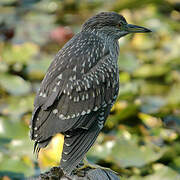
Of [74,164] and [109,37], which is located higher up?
[109,37]

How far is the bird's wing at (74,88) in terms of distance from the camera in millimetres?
4117

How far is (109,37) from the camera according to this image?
16.3 feet

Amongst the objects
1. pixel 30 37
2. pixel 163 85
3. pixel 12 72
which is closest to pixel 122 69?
pixel 163 85

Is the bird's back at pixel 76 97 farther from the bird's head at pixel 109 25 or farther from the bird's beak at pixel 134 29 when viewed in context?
the bird's beak at pixel 134 29

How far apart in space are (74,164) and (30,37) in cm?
446

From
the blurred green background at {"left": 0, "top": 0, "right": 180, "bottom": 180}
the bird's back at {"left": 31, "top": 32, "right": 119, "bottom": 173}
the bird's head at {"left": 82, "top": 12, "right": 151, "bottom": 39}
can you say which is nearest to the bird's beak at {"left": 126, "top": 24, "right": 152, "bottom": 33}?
the bird's head at {"left": 82, "top": 12, "right": 151, "bottom": 39}

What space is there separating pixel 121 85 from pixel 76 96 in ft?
7.57

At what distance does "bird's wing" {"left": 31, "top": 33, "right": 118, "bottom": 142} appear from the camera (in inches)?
162

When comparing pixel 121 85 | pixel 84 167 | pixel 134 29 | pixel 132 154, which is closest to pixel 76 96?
pixel 84 167

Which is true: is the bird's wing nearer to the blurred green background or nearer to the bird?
the bird

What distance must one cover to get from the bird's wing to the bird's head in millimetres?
177

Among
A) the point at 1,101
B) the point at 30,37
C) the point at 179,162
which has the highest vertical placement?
the point at 30,37

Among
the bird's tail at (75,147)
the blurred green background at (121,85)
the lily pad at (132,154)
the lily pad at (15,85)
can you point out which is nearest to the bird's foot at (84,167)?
the bird's tail at (75,147)

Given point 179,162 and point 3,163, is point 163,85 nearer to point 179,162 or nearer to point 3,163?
point 179,162
